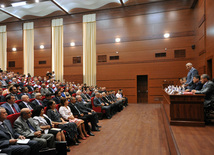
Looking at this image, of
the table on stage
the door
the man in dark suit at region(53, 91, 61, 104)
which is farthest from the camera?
the door

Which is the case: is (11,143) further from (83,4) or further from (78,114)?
(83,4)

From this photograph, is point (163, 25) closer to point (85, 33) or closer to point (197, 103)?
point (85, 33)

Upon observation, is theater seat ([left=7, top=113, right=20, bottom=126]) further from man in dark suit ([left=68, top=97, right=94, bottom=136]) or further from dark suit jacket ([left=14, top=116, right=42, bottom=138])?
man in dark suit ([left=68, top=97, right=94, bottom=136])

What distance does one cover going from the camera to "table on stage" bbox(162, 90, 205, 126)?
239 centimetres

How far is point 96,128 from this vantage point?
3.37 meters

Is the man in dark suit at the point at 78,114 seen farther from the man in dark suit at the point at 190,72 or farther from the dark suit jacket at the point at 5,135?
the man in dark suit at the point at 190,72

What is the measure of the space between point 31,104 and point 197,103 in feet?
10.1

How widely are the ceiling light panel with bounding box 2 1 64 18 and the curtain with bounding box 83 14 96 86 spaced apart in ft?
6.00

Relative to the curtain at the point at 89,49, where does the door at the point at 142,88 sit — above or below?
below

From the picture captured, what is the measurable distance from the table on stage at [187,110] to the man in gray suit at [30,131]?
72.7 inches

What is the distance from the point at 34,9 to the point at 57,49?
2.58m

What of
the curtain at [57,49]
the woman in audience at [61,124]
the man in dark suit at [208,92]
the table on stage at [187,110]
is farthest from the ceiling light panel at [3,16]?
the man in dark suit at [208,92]

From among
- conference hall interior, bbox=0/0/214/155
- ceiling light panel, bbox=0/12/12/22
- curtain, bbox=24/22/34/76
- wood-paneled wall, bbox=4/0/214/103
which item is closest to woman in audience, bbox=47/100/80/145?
conference hall interior, bbox=0/0/214/155

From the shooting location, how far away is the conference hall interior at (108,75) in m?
2.26
